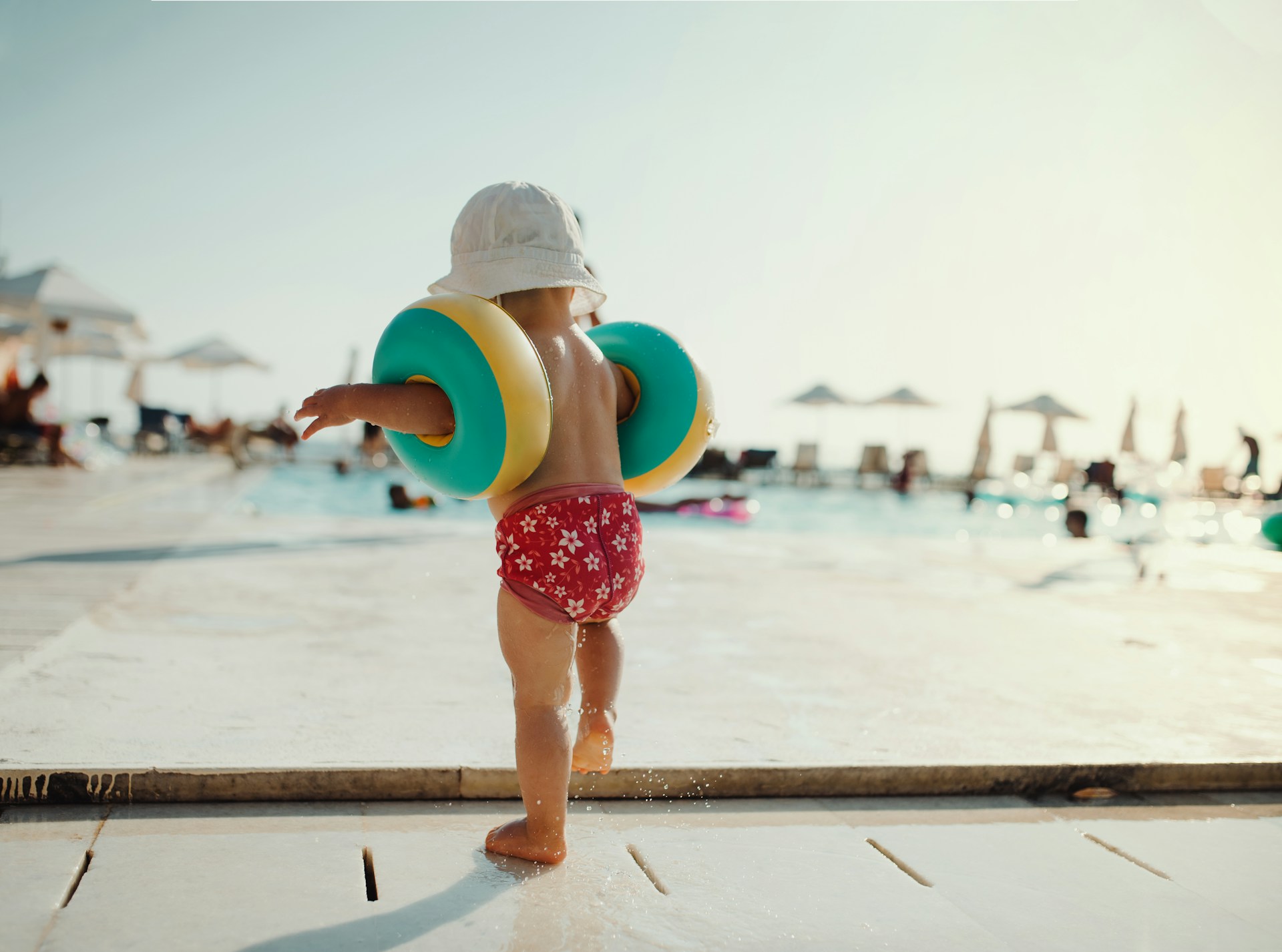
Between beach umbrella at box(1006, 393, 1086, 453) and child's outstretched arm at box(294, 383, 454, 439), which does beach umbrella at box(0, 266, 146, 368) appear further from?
beach umbrella at box(1006, 393, 1086, 453)

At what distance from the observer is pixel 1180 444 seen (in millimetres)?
33125

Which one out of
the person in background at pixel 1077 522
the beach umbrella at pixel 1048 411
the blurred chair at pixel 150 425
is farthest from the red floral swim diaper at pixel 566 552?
the beach umbrella at pixel 1048 411

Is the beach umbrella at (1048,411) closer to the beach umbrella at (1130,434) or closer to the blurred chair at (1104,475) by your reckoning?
the blurred chair at (1104,475)

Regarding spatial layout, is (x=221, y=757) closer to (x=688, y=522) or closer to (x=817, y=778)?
(x=817, y=778)

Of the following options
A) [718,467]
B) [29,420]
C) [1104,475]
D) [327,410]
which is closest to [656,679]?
[327,410]

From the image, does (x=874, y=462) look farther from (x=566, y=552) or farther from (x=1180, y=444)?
(x=566, y=552)

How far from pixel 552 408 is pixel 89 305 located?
17896mm

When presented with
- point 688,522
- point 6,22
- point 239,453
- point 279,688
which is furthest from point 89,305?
point 279,688

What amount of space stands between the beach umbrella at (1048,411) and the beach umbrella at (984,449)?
30.0 inches

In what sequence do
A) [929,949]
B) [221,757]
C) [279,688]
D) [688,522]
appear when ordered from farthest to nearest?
[688,522] → [279,688] → [221,757] → [929,949]

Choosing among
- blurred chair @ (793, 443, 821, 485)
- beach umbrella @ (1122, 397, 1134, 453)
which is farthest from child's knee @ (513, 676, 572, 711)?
beach umbrella @ (1122, 397, 1134, 453)

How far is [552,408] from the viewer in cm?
220

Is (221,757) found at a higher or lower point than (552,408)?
lower

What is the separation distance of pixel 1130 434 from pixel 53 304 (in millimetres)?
30663
